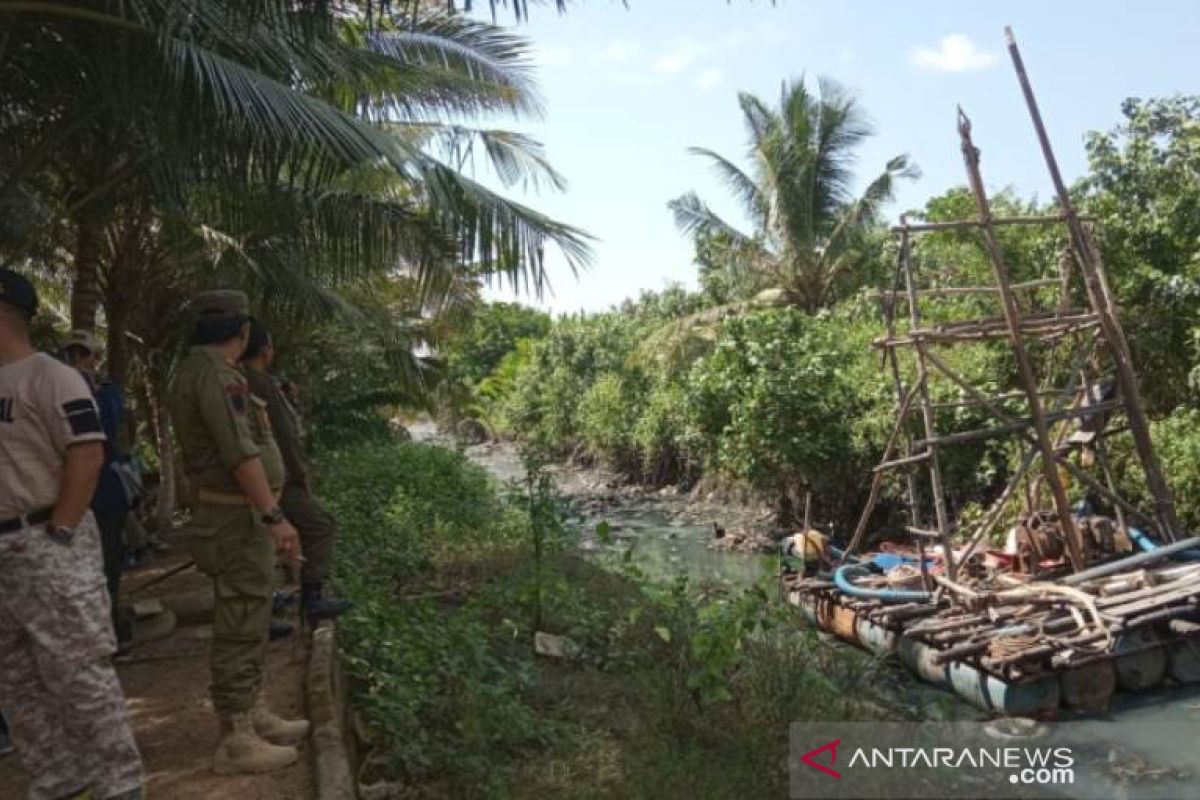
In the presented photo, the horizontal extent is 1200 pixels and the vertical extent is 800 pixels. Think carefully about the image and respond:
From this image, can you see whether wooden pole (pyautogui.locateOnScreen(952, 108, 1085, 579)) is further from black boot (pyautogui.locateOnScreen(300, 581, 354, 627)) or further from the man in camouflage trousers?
the man in camouflage trousers

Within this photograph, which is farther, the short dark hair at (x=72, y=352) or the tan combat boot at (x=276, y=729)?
the short dark hair at (x=72, y=352)

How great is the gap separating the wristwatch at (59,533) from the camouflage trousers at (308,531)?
200 cm

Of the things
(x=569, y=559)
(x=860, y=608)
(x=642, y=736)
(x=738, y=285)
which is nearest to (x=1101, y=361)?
(x=860, y=608)

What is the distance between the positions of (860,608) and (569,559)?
2497mm

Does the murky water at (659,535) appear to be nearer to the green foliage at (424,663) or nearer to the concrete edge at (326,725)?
the green foliage at (424,663)

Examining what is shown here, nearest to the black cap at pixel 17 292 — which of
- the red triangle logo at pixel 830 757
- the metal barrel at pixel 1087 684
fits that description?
the red triangle logo at pixel 830 757

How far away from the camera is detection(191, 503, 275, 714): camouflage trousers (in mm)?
3318

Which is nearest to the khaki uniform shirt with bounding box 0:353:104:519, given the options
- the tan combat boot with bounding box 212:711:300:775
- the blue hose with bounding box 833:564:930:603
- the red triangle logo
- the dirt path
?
the tan combat boot with bounding box 212:711:300:775

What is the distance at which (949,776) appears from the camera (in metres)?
3.92

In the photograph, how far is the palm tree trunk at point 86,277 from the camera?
782 cm

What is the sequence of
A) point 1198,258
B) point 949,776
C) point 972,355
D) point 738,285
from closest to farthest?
point 949,776
point 1198,258
point 972,355
point 738,285

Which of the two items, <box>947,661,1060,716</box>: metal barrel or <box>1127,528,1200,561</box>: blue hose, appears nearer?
<box>947,661,1060,716</box>: metal barrel

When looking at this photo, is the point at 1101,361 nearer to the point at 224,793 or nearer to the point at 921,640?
the point at 921,640

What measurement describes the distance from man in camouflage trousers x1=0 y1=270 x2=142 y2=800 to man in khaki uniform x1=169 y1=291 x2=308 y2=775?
47cm
